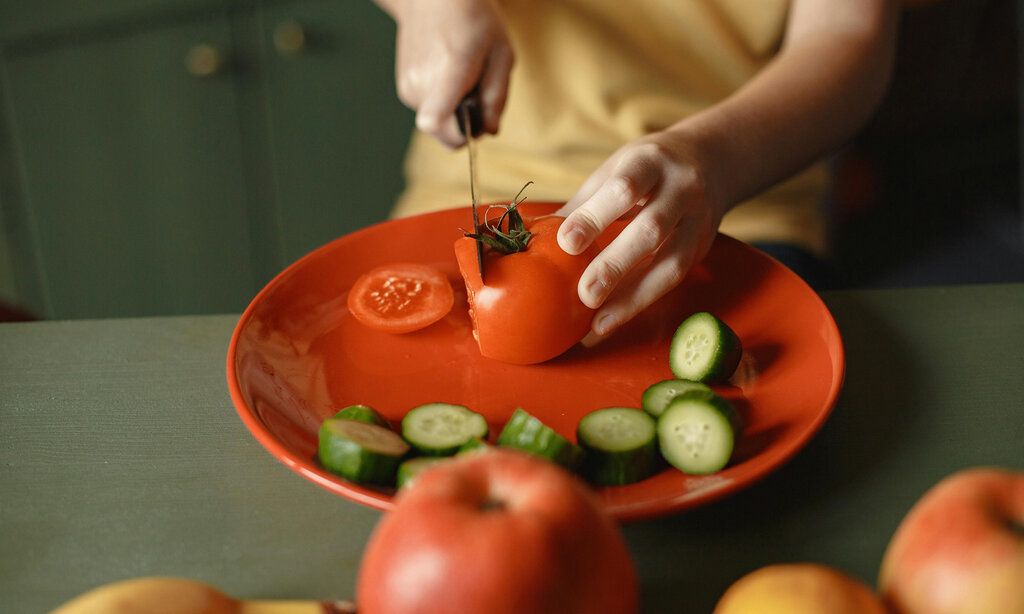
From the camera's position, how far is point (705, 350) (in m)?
0.99

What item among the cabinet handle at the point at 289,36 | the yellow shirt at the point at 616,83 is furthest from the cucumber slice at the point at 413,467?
the cabinet handle at the point at 289,36

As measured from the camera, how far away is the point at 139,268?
8.32 feet

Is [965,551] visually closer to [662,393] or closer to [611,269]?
[662,393]

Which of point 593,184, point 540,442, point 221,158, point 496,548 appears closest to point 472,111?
point 593,184

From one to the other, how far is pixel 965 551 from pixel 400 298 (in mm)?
731

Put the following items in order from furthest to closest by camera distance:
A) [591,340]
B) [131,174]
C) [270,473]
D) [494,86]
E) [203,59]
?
[131,174] → [203,59] → [494,86] → [591,340] → [270,473]

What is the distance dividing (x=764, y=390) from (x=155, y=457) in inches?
25.2

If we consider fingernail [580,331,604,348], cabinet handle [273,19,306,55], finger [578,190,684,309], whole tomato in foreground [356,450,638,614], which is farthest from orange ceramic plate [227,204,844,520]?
cabinet handle [273,19,306,55]

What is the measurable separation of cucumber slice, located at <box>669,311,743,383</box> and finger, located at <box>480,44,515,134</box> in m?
0.41

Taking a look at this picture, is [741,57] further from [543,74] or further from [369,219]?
[369,219]

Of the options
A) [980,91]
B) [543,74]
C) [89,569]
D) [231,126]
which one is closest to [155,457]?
[89,569]

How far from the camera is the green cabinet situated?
2266 millimetres

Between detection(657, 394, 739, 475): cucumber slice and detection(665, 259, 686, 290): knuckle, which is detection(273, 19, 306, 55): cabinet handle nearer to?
detection(665, 259, 686, 290): knuckle

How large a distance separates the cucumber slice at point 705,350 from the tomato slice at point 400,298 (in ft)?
0.99
